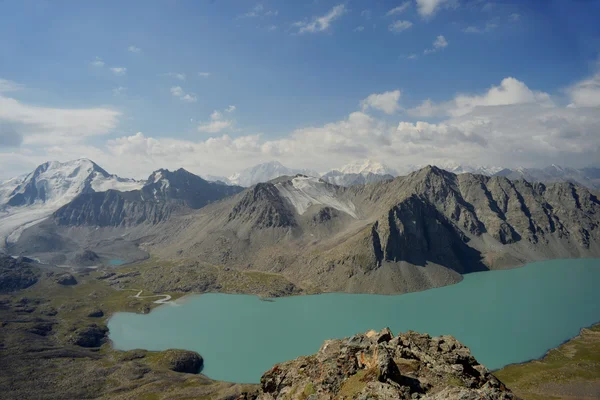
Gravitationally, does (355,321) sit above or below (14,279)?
below

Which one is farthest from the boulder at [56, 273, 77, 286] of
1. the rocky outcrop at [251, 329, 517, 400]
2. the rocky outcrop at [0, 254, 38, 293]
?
the rocky outcrop at [251, 329, 517, 400]

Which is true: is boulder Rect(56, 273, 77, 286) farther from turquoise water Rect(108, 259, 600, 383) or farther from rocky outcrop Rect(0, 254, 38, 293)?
turquoise water Rect(108, 259, 600, 383)

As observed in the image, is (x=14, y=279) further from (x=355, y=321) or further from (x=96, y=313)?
(x=355, y=321)

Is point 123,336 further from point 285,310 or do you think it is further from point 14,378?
point 285,310

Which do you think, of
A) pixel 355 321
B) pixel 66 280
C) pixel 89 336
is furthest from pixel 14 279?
pixel 355 321

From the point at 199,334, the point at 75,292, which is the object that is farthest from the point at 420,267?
the point at 75,292
